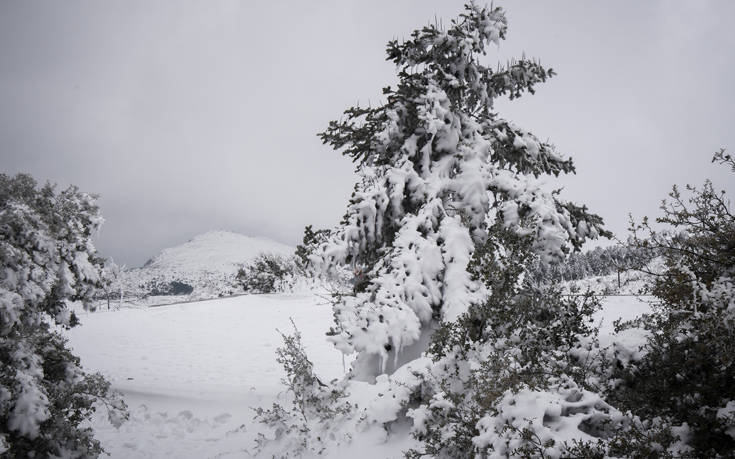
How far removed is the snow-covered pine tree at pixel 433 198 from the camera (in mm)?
5332

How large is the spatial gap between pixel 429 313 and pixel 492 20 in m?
5.84

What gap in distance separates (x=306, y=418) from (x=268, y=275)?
26893 millimetres

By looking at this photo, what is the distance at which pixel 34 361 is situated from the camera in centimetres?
419

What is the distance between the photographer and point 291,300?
21469 millimetres

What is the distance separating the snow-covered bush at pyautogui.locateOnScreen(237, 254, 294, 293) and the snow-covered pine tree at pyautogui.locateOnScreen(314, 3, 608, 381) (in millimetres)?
24510

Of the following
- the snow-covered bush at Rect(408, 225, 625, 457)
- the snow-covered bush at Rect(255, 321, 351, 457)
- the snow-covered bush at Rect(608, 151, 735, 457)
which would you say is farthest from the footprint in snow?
the snow-covered bush at Rect(608, 151, 735, 457)

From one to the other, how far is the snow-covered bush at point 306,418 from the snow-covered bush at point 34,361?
2266 mm

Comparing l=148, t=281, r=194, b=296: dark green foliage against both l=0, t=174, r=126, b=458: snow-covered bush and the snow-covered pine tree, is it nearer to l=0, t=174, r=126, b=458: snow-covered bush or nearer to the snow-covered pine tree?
l=0, t=174, r=126, b=458: snow-covered bush

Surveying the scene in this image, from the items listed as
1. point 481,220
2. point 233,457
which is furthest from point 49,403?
point 481,220

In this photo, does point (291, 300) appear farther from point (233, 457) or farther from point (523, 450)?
point (523, 450)

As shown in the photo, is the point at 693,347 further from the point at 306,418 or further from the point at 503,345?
the point at 306,418

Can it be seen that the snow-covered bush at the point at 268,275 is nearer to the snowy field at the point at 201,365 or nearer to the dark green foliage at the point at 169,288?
the snowy field at the point at 201,365

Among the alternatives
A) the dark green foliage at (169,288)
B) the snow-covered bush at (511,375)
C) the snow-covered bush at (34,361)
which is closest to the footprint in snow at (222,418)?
the snow-covered bush at (34,361)

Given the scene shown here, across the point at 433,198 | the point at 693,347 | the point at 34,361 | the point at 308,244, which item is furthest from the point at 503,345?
the point at 34,361
